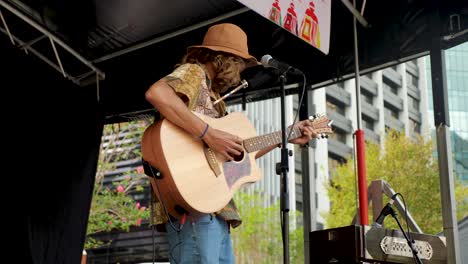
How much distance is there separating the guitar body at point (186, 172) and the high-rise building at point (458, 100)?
8.28 feet

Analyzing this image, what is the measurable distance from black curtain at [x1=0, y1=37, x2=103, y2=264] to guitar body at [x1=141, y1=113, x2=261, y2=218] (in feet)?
7.66

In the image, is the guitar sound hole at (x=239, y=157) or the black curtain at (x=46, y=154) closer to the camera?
the guitar sound hole at (x=239, y=157)

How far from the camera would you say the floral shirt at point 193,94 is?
2.99 metres

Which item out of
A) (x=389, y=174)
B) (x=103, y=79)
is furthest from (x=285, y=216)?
(x=389, y=174)

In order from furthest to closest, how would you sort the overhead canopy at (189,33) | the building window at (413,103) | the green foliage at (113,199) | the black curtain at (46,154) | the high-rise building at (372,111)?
the building window at (413,103)
the high-rise building at (372,111)
the green foliage at (113,199)
the overhead canopy at (189,33)
the black curtain at (46,154)

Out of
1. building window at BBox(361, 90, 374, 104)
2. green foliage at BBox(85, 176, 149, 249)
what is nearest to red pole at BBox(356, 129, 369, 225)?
green foliage at BBox(85, 176, 149, 249)

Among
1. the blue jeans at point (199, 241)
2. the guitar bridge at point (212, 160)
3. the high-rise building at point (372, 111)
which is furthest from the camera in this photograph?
the high-rise building at point (372, 111)

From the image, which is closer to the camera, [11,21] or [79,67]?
[11,21]

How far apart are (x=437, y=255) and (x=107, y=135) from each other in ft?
46.0

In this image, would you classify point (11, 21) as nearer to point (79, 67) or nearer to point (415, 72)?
point (79, 67)

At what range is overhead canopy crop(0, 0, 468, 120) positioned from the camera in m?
5.07

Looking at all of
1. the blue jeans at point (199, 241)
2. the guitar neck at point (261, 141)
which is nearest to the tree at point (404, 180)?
the guitar neck at point (261, 141)

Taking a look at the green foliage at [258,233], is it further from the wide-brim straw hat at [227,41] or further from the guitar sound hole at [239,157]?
the wide-brim straw hat at [227,41]

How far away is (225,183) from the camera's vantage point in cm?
313
